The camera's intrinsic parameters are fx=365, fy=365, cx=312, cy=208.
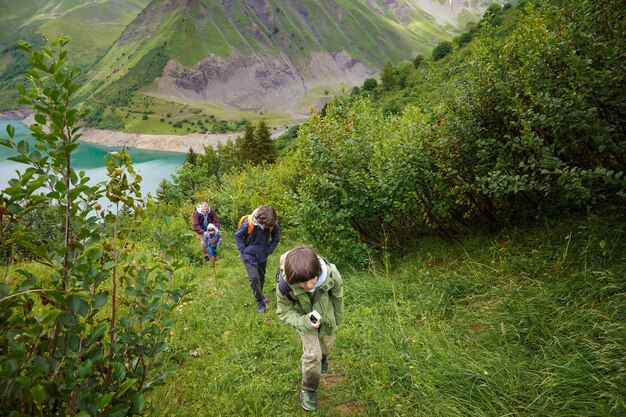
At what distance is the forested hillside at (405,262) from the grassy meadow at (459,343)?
24 mm

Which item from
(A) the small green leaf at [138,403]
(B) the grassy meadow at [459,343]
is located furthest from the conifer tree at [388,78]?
(A) the small green leaf at [138,403]

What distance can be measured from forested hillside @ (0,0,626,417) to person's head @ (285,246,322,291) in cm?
101

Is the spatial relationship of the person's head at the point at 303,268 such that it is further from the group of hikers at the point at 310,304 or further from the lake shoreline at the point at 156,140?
the lake shoreline at the point at 156,140

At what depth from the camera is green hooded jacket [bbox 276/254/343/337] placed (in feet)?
12.1

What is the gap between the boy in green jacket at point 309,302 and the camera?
11.4ft

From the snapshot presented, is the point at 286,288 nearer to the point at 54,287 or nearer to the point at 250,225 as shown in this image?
the point at 54,287

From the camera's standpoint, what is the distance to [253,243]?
20.9 ft

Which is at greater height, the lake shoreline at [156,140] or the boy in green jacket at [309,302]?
the boy in green jacket at [309,302]

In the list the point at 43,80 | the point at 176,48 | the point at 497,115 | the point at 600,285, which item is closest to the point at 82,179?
the point at 43,80

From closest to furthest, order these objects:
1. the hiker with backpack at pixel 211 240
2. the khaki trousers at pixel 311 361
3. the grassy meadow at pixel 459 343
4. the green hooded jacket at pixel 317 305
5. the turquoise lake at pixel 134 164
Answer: the grassy meadow at pixel 459 343 → the green hooded jacket at pixel 317 305 → the khaki trousers at pixel 311 361 → the hiker with backpack at pixel 211 240 → the turquoise lake at pixel 134 164

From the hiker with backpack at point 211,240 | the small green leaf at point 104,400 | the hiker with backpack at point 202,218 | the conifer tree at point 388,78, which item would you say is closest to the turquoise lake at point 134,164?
the conifer tree at point 388,78

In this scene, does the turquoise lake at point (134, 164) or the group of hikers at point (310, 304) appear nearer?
the group of hikers at point (310, 304)

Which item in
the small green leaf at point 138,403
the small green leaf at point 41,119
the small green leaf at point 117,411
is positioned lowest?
the small green leaf at point 138,403

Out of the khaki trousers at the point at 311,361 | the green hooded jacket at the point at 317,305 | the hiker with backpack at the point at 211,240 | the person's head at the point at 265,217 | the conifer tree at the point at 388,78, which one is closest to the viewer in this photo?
the green hooded jacket at the point at 317,305
